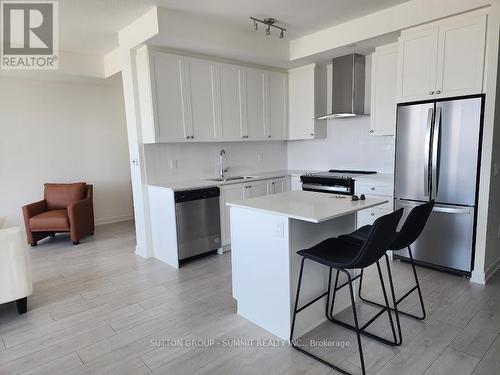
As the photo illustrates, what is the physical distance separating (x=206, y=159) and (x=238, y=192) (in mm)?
775

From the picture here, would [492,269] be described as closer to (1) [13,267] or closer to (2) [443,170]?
(2) [443,170]

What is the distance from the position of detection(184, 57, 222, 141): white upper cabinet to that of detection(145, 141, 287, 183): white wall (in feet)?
1.23

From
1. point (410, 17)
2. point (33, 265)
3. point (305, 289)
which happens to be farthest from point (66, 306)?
point (410, 17)

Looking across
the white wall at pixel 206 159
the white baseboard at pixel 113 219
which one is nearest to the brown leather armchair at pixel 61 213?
Result: the white baseboard at pixel 113 219

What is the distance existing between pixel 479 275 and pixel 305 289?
191 cm

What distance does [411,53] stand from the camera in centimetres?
332

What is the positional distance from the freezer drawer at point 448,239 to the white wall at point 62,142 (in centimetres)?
494

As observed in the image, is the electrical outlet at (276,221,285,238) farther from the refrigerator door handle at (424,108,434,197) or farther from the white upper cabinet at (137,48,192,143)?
the white upper cabinet at (137,48,192,143)

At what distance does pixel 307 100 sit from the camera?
486 cm

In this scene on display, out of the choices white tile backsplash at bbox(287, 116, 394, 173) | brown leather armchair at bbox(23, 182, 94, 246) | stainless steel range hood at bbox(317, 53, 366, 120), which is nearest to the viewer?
stainless steel range hood at bbox(317, 53, 366, 120)

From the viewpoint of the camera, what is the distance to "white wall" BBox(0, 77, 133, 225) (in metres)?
4.91

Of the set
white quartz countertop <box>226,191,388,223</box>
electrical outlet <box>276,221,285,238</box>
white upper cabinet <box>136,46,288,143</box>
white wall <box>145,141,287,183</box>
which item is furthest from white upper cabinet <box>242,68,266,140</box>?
electrical outlet <box>276,221,285,238</box>

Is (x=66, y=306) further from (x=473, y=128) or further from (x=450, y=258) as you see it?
(x=473, y=128)

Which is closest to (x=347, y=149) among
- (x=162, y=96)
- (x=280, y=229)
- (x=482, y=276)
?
(x=482, y=276)
